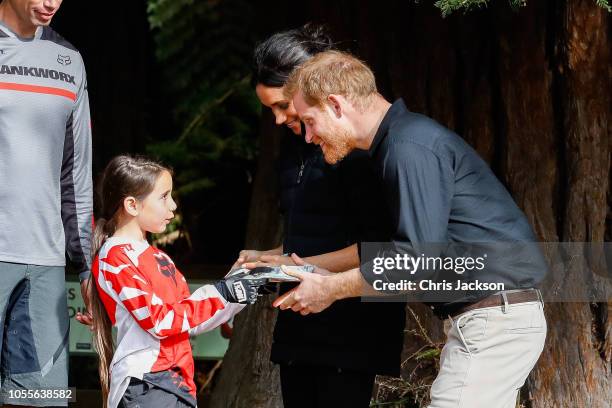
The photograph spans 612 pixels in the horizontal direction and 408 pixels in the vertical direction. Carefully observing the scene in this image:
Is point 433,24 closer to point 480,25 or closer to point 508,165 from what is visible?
point 480,25

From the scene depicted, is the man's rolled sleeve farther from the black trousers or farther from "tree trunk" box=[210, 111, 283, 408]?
"tree trunk" box=[210, 111, 283, 408]

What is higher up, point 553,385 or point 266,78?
point 266,78

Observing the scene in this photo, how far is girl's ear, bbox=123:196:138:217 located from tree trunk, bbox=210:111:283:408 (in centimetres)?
146

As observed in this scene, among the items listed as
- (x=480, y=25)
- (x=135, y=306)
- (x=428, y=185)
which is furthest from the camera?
(x=480, y=25)

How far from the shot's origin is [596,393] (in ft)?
14.2

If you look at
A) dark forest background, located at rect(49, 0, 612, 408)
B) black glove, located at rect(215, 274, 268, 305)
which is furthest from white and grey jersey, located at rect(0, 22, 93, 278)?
dark forest background, located at rect(49, 0, 612, 408)

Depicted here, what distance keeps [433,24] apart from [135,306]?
214 centimetres

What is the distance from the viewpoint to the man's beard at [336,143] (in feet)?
10.2

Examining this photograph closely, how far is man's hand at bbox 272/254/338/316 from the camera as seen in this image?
3.10m

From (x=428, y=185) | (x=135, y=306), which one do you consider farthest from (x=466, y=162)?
(x=135, y=306)

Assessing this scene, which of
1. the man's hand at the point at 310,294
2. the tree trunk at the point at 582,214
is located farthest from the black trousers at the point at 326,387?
the tree trunk at the point at 582,214

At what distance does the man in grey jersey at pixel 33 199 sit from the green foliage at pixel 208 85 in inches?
150

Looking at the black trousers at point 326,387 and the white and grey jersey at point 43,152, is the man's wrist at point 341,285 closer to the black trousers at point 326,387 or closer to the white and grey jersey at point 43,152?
the black trousers at point 326,387

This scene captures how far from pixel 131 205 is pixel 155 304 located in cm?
42
